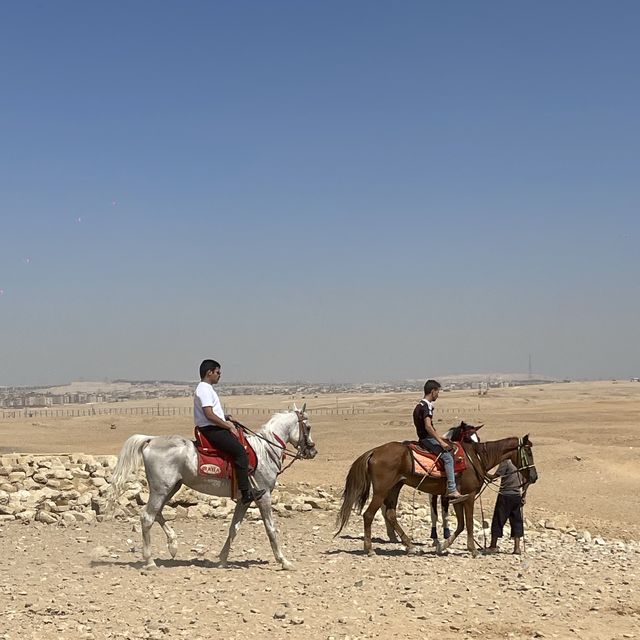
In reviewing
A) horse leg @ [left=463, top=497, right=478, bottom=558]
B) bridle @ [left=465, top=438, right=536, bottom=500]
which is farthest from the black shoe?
bridle @ [left=465, top=438, right=536, bottom=500]

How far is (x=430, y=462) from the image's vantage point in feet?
44.1

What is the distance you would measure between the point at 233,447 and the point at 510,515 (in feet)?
17.6

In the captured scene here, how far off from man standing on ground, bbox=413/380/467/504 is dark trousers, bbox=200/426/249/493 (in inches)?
128

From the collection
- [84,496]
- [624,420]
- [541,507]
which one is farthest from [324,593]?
[624,420]

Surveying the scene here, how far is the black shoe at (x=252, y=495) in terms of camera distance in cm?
1149

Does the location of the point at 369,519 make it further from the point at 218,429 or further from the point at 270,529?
the point at 218,429

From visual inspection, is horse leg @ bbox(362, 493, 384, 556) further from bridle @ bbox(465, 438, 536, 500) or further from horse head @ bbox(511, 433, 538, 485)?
horse head @ bbox(511, 433, 538, 485)

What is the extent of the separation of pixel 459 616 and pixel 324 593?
172 centimetres

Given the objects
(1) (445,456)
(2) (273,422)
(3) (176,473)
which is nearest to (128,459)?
(3) (176,473)

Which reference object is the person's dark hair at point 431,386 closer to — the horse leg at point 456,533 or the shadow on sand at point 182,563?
the horse leg at point 456,533

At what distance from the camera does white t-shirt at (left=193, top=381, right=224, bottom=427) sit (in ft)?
36.8

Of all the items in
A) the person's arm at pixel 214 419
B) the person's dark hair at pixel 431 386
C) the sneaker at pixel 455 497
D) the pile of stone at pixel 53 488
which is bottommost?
the pile of stone at pixel 53 488

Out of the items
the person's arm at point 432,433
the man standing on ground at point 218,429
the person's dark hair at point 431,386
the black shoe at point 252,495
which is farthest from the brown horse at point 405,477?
the man standing on ground at point 218,429

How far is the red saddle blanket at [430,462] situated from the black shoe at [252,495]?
303 centimetres
